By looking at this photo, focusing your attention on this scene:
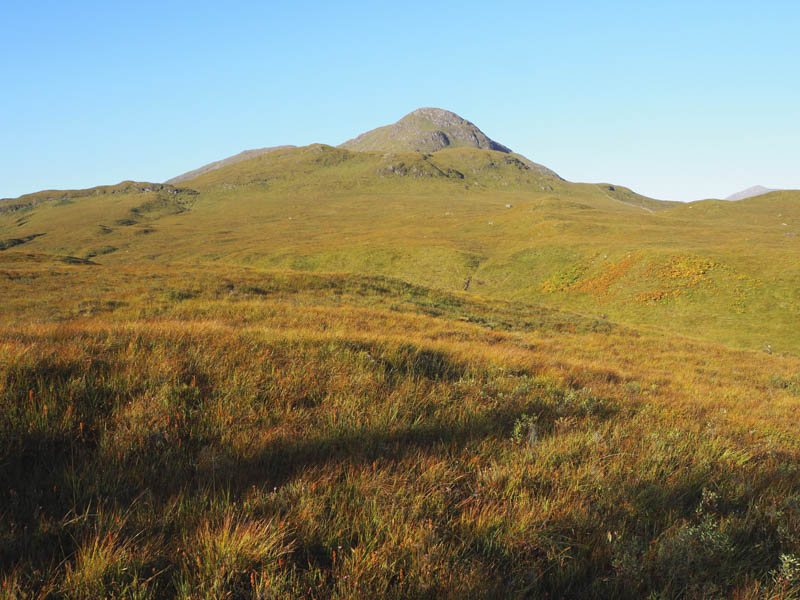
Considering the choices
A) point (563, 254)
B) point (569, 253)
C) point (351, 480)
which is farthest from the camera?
point (563, 254)

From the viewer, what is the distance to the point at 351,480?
9.30ft

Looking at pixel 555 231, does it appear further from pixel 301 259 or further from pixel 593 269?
pixel 301 259

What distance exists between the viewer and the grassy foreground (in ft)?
6.90

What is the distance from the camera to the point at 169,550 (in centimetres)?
215

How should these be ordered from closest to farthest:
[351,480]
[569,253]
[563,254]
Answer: [351,480] → [569,253] → [563,254]

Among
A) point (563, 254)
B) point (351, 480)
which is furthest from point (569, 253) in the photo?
point (351, 480)

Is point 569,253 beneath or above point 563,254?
above

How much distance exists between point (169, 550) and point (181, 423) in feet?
5.24

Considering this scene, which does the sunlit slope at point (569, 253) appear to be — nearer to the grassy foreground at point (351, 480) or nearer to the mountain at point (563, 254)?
the mountain at point (563, 254)

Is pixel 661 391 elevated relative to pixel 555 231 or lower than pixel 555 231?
lower

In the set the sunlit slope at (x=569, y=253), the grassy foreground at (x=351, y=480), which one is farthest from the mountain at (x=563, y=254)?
the grassy foreground at (x=351, y=480)

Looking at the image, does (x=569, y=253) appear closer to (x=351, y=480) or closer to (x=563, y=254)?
(x=563, y=254)

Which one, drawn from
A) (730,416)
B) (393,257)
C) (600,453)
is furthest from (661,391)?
(393,257)

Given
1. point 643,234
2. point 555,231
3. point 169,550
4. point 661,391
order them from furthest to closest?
point 555,231 → point 643,234 → point 661,391 → point 169,550
